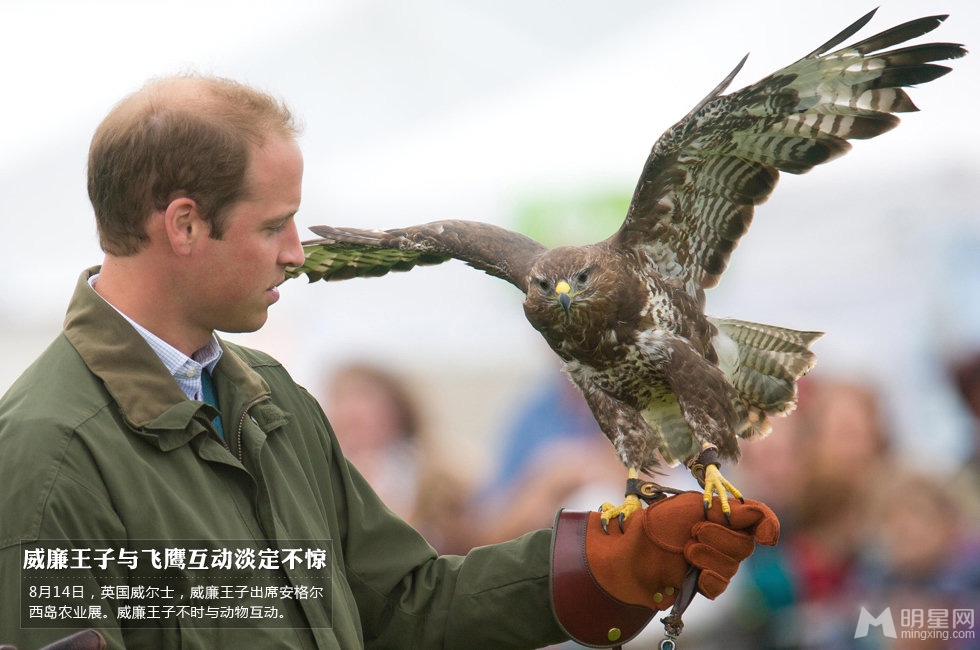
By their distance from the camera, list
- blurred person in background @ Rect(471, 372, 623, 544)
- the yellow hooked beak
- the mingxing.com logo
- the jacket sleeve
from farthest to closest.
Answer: blurred person in background @ Rect(471, 372, 623, 544) → the mingxing.com logo → the yellow hooked beak → the jacket sleeve

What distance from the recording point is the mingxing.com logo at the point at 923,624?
4270 millimetres

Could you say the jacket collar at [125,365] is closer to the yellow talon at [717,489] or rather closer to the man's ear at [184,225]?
the man's ear at [184,225]

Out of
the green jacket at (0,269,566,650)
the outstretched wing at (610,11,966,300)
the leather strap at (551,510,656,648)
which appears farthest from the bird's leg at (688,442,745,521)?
the outstretched wing at (610,11,966,300)

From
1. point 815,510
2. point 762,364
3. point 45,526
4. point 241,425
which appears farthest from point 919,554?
point 45,526

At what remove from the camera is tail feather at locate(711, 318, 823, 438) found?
3061mm

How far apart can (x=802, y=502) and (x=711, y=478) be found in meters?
2.42

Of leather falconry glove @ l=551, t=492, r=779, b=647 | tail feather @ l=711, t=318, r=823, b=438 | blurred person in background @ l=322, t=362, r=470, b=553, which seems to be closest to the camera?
leather falconry glove @ l=551, t=492, r=779, b=647

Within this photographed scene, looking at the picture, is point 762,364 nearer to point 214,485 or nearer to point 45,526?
point 214,485

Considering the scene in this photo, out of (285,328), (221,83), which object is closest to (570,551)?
(221,83)

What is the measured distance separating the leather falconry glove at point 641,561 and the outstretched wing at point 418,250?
86cm

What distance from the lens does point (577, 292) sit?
9.23ft

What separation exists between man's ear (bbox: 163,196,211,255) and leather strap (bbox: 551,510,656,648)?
97 cm

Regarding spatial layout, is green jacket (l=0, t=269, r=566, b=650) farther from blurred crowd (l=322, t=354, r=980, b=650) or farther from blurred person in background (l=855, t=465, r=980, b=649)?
blurred person in background (l=855, t=465, r=980, b=649)

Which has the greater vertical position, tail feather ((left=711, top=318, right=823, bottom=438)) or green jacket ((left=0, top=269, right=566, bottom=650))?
tail feather ((left=711, top=318, right=823, bottom=438))
